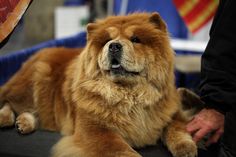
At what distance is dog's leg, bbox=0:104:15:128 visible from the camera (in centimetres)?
179

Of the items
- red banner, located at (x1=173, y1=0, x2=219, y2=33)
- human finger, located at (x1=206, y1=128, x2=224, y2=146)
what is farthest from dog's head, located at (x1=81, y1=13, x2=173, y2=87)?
red banner, located at (x1=173, y1=0, x2=219, y2=33)

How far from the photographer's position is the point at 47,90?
1.92 m

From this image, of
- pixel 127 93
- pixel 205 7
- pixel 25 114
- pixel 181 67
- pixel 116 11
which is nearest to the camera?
pixel 127 93

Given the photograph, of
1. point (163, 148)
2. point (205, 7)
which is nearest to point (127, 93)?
point (163, 148)

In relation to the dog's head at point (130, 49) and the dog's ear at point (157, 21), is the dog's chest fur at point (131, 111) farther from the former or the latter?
the dog's ear at point (157, 21)

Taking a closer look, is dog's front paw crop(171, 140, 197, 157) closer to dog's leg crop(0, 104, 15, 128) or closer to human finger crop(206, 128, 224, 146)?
human finger crop(206, 128, 224, 146)

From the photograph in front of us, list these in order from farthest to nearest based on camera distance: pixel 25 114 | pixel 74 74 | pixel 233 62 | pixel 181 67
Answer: pixel 181 67 < pixel 25 114 < pixel 74 74 < pixel 233 62

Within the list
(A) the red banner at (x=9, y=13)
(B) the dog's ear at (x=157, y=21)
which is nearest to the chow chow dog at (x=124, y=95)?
(B) the dog's ear at (x=157, y=21)

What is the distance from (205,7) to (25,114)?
2.24 m

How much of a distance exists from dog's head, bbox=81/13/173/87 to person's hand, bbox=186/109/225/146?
0.23 metres

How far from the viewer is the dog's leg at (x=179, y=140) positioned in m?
1.46

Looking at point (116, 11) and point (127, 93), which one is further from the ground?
point (127, 93)

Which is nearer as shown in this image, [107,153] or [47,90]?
[107,153]

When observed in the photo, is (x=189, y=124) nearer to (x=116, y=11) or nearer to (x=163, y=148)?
(x=163, y=148)
